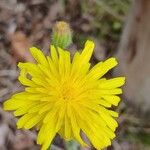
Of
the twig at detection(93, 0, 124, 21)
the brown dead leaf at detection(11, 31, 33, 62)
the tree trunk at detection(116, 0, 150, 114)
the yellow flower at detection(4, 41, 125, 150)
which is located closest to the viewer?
the yellow flower at detection(4, 41, 125, 150)

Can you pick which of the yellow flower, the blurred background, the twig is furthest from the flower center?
the twig

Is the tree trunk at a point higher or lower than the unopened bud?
lower

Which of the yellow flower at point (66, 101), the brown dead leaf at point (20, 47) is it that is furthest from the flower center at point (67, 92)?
the brown dead leaf at point (20, 47)

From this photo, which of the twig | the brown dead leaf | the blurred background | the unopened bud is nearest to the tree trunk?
the blurred background

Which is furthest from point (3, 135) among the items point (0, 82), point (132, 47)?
point (132, 47)

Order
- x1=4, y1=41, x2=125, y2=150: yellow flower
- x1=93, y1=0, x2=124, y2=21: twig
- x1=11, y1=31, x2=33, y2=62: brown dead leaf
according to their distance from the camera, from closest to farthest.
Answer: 1. x1=4, y1=41, x2=125, y2=150: yellow flower
2. x1=11, y1=31, x2=33, y2=62: brown dead leaf
3. x1=93, y1=0, x2=124, y2=21: twig

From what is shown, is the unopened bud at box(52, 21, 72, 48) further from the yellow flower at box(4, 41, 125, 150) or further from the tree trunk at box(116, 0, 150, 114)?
the tree trunk at box(116, 0, 150, 114)

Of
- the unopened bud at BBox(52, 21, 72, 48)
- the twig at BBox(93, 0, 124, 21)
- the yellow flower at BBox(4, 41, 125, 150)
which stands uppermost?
the twig at BBox(93, 0, 124, 21)

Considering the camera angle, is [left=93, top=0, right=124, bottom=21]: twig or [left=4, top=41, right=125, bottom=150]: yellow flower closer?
[left=4, top=41, right=125, bottom=150]: yellow flower

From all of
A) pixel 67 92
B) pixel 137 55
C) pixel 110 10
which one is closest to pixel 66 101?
pixel 67 92
